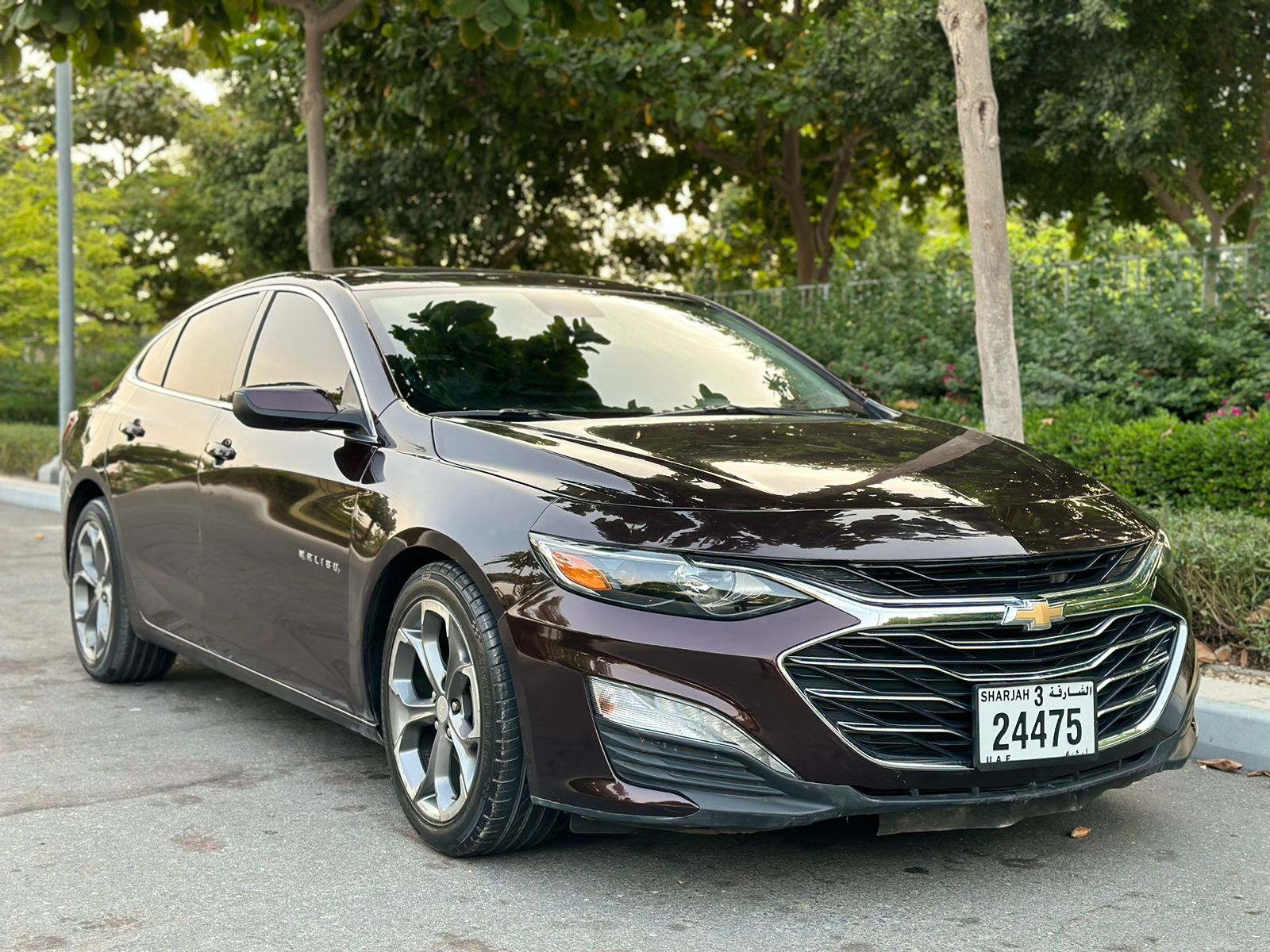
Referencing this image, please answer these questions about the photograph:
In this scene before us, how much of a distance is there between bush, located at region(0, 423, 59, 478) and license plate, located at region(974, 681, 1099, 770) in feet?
47.6

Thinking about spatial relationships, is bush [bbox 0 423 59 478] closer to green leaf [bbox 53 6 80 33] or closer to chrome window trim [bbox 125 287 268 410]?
green leaf [bbox 53 6 80 33]

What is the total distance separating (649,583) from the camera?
337cm

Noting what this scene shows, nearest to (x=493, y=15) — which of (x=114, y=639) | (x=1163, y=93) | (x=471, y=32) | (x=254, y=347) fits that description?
(x=471, y=32)

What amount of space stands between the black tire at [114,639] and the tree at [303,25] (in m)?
3.89

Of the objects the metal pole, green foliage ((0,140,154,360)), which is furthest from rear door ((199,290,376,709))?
green foliage ((0,140,154,360))

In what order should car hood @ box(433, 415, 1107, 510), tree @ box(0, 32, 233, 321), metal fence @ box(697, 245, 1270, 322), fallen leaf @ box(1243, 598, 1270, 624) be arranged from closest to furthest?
car hood @ box(433, 415, 1107, 510)
fallen leaf @ box(1243, 598, 1270, 624)
metal fence @ box(697, 245, 1270, 322)
tree @ box(0, 32, 233, 321)

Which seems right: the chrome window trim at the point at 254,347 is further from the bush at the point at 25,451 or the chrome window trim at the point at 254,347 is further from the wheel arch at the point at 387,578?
the bush at the point at 25,451

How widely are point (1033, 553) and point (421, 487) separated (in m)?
1.59

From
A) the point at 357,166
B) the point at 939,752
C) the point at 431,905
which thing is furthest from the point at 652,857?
the point at 357,166

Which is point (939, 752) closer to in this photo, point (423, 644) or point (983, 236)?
point (423, 644)

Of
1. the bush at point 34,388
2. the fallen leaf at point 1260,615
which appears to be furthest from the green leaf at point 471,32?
the bush at point 34,388

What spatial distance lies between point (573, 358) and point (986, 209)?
10.7 ft

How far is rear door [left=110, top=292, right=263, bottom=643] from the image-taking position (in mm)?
5199

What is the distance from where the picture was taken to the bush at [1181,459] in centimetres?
798
